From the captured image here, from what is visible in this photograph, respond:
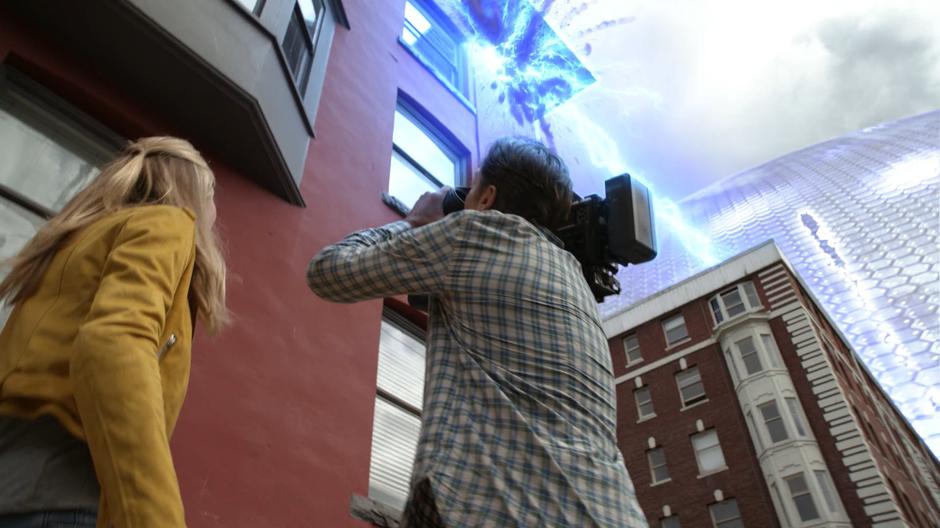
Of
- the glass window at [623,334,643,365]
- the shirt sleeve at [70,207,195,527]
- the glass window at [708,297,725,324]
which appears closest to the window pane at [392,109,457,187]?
the shirt sleeve at [70,207,195,527]

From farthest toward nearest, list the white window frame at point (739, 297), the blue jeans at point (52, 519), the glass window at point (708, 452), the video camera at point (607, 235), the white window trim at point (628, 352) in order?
1. the white window trim at point (628, 352)
2. the white window frame at point (739, 297)
3. the glass window at point (708, 452)
4. the video camera at point (607, 235)
5. the blue jeans at point (52, 519)

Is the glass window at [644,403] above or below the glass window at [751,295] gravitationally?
below

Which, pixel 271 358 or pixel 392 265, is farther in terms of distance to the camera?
pixel 271 358

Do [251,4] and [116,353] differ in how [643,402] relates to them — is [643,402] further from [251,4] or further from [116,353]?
[116,353]

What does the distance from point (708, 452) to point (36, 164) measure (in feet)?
94.4

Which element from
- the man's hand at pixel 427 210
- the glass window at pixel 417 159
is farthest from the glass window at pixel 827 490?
the man's hand at pixel 427 210

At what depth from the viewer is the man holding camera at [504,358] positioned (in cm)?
136

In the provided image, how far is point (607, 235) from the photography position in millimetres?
2441

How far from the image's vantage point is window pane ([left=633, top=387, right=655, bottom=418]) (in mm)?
31031

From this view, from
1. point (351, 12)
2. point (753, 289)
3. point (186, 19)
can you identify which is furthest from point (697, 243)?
point (186, 19)

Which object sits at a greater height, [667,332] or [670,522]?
[667,332]

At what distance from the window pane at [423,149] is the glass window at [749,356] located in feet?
78.7

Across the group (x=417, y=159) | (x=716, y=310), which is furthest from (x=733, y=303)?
(x=417, y=159)

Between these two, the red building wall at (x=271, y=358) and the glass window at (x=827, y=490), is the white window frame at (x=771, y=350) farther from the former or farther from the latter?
the red building wall at (x=271, y=358)
